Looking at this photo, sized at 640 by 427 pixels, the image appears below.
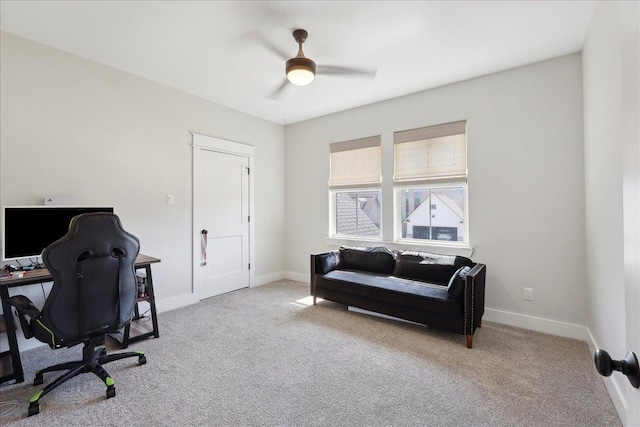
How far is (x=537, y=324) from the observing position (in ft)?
9.75

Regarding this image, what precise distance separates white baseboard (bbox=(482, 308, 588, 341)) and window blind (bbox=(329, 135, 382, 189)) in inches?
84.0

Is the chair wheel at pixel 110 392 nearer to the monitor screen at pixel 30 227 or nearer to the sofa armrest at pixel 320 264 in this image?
the monitor screen at pixel 30 227

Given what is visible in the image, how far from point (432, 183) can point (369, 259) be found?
4.15 ft

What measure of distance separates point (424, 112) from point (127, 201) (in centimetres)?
374

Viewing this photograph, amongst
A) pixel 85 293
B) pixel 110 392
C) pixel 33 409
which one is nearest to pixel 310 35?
pixel 85 293

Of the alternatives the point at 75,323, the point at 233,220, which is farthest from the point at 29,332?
the point at 233,220

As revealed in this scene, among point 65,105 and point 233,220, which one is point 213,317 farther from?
point 65,105

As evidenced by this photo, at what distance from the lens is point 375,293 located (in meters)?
3.18

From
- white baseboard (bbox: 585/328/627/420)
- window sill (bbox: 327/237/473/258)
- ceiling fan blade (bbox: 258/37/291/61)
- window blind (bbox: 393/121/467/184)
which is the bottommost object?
white baseboard (bbox: 585/328/627/420)

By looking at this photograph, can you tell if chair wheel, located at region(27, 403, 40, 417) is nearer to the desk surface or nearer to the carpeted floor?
the carpeted floor

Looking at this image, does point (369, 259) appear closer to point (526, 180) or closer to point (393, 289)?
point (393, 289)

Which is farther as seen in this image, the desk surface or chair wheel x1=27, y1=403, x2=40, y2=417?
the desk surface

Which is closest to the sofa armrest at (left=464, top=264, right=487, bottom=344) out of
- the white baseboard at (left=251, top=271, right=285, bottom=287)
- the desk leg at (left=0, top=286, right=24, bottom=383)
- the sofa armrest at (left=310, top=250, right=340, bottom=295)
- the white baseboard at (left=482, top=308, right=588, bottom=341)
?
the white baseboard at (left=482, top=308, right=588, bottom=341)

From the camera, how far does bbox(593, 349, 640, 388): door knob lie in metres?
0.59
